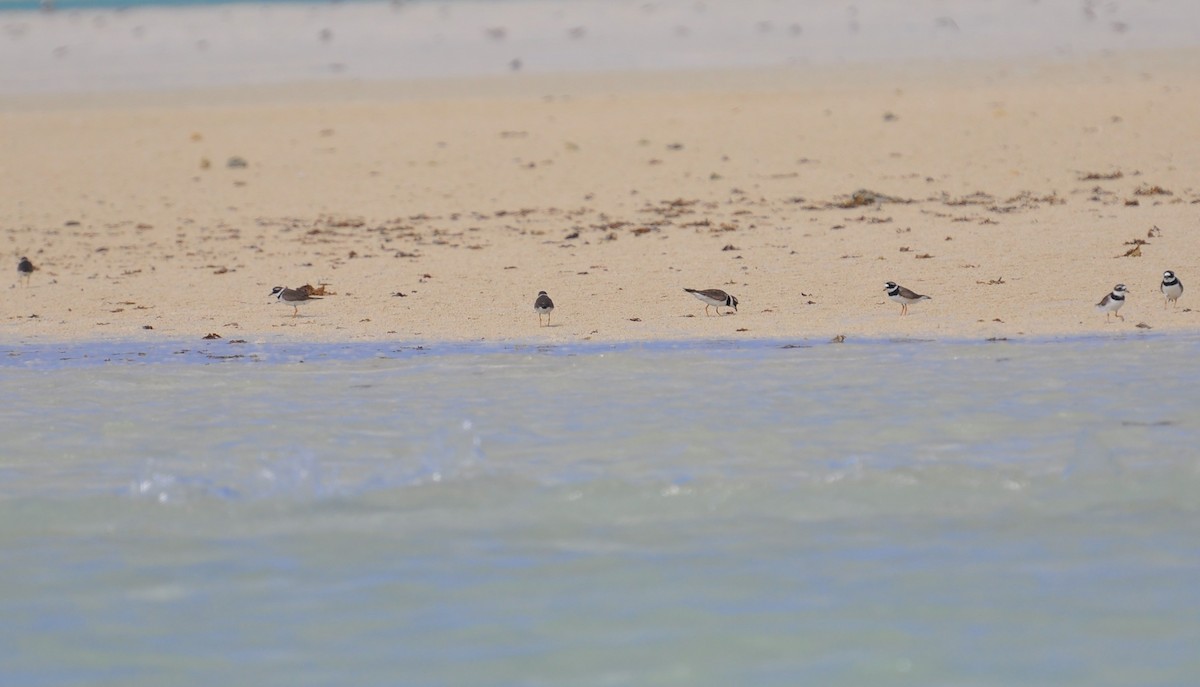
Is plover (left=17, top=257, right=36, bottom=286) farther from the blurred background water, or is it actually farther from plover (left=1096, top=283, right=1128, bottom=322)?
the blurred background water

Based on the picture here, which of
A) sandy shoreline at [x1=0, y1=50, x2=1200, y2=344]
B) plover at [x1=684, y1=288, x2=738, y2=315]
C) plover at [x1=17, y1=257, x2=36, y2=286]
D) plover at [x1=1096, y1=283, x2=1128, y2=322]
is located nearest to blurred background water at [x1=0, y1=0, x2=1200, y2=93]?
sandy shoreline at [x1=0, y1=50, x2=1200, y2=344]

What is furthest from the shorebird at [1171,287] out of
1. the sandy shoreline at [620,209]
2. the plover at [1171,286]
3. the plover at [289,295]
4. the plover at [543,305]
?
the plover at [289,295]

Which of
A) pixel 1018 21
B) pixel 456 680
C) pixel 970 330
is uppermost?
pixel 1018 21

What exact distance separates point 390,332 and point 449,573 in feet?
16.9

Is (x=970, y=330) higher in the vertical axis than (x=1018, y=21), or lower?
lower

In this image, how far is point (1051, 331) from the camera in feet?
32.1

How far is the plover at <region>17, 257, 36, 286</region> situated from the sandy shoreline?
0.12 meters

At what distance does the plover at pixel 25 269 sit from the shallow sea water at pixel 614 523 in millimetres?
3866

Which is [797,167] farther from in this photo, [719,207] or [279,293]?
[279,293]

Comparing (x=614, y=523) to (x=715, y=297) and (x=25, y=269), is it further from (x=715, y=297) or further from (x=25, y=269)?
(x=25, y=269)

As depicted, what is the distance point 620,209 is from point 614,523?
354 inches

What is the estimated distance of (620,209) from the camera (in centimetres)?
1473

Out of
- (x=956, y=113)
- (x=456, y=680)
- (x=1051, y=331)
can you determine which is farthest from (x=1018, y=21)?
(x=456, y=680)

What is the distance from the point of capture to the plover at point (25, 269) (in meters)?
12.6
